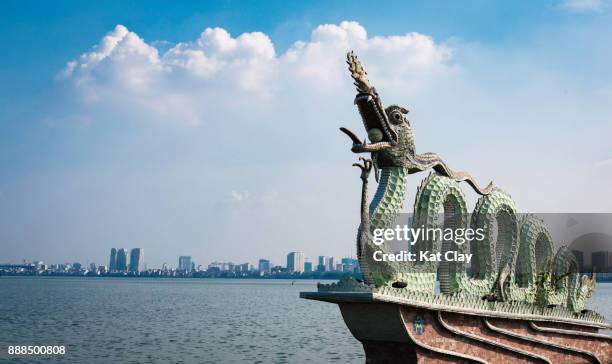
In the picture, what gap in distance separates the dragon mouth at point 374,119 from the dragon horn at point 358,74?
0.64 feet

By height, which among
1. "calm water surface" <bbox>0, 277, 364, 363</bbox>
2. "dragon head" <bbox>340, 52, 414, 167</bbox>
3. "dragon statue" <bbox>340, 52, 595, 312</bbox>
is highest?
"dragon head" <bbox>340, 52, 414, 167</bbox>

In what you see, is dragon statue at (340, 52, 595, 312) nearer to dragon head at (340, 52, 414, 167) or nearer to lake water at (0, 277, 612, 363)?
dragon head at (340, 52, 414, 167)

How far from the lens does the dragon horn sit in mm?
19328

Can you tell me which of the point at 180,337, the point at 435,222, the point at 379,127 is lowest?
the point at 180,337

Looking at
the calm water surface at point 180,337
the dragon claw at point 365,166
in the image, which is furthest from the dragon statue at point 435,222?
the calm water surface at point 180,337

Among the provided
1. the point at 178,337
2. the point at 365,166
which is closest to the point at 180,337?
the point at 178,337

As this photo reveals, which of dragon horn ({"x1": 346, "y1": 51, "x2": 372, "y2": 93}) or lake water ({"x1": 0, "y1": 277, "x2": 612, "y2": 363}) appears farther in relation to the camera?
lake water ({"x1": 0, "y1": 277, "x2": 612, "y2": 363})

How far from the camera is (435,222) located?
20.5 metres

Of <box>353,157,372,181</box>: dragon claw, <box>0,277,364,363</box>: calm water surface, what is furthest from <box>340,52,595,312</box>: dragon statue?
<box>0,277,364,363</box>: calm water surface

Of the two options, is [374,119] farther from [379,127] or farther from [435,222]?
[435,222]

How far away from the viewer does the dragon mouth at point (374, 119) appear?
19625 millimetres

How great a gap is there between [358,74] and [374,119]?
5.27ft

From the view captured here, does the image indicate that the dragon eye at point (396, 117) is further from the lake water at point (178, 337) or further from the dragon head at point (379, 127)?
the lake water at point (178, 337)

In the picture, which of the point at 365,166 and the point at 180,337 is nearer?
the point at 365,166
